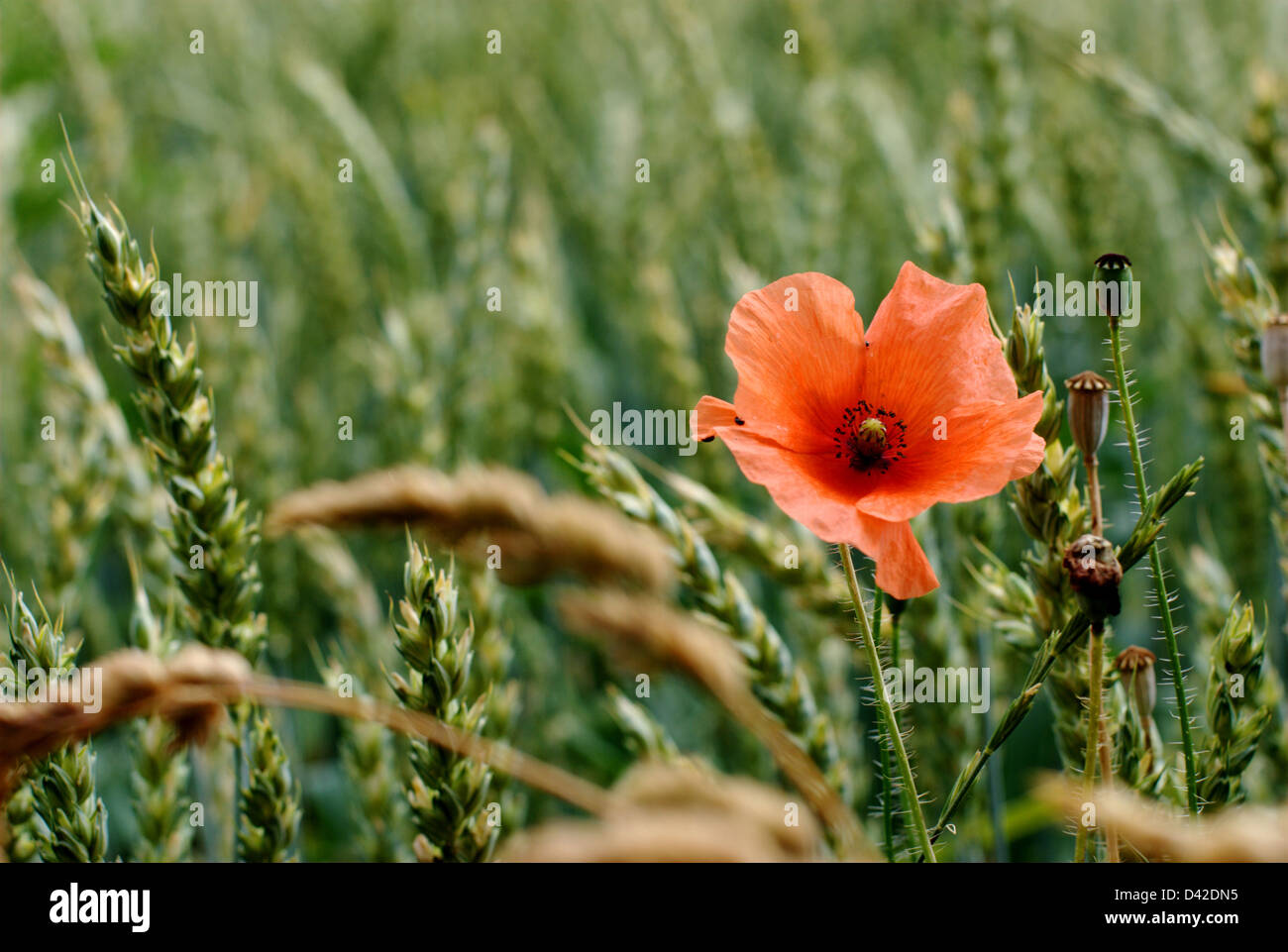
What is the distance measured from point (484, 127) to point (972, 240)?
92 centimetres

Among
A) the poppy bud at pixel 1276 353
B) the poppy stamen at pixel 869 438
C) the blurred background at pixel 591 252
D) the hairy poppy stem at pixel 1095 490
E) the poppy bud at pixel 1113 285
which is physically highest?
the blurred background at pixel 591 252

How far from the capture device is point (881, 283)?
190cm

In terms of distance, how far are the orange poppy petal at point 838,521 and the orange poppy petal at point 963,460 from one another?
0.01 meters

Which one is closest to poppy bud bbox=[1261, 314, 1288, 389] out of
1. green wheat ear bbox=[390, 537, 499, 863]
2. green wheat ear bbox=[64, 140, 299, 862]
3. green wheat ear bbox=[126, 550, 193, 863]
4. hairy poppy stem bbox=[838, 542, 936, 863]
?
hairy poppy stem bbox=[838, 542, 936, 863]

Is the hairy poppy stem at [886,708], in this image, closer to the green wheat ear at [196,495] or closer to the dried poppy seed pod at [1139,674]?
the dried poppy seed pod at [1139,674]

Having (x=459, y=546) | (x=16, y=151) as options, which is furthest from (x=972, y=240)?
(x=16, y=151)

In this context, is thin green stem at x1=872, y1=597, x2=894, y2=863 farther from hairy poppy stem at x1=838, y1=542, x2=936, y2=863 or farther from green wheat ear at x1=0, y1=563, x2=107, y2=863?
green wheat ear at x1=0, y1=563, x2=107, y2=863

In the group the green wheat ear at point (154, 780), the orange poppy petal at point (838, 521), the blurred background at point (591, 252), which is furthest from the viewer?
the blurred background at point (591, 252)

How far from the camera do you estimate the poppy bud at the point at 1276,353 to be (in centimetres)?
63

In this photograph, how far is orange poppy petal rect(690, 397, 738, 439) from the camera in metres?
0.56

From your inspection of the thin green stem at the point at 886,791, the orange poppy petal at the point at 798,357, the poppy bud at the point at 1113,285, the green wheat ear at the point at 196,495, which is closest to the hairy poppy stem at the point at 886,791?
the thin green stem at the point at 886,791

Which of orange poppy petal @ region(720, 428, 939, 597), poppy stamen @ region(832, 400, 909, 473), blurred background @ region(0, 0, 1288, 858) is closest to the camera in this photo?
orange poppy petal @ region(720, 428, 939, 597)

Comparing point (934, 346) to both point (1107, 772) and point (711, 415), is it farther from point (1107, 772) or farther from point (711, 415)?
point (1107, 772)
